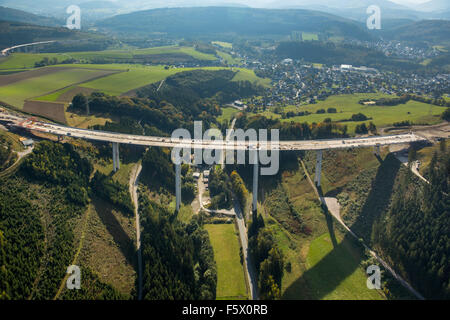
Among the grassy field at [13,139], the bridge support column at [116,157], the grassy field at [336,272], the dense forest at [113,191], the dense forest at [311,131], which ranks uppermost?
the grassy field at [13,139]

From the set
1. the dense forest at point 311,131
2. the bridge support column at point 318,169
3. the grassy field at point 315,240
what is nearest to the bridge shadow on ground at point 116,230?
the grassy field at point 315,240

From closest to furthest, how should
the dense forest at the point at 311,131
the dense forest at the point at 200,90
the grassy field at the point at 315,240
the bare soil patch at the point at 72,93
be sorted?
the grassy field at the point at 315,240, the dense forest at the point at 311,131, the bare soil patch at the point at 72,93, the dense forest at the point at 200,90

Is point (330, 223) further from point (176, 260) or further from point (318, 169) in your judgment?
point (176, 260)

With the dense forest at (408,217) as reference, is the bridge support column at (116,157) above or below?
above

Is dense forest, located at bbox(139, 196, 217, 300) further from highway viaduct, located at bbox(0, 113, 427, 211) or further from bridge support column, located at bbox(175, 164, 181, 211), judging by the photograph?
highway viaduct, located at bbox(0, 113, 427, 211)

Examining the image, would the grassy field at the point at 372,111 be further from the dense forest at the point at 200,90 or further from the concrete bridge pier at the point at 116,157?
the concrete bridge pier at the point at 116,157

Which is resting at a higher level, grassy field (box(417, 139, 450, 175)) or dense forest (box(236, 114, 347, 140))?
dense forest (box(236, 114, 347, 140))

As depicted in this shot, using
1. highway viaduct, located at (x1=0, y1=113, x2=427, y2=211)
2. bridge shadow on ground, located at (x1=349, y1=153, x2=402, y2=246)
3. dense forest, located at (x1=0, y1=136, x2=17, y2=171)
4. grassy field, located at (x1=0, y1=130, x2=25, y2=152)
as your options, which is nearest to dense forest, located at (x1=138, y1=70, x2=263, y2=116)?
highway viaduct, located at (x1=0, y1=113, x2=427, y2=211)
